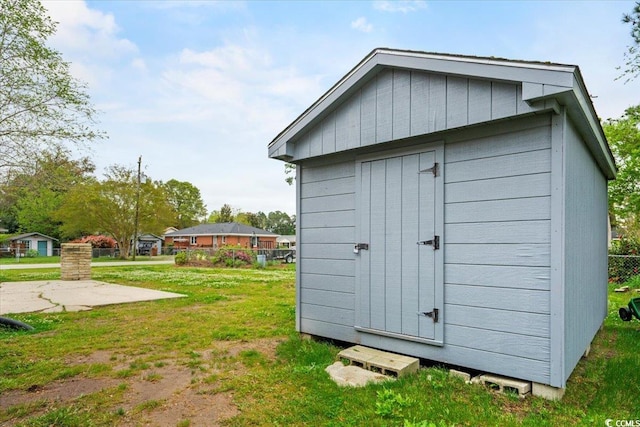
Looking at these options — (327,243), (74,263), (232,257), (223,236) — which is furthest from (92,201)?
(327,243)

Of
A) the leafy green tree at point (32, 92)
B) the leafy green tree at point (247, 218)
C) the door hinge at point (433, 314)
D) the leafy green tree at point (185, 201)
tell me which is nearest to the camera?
the door hinge at point (433, 314)

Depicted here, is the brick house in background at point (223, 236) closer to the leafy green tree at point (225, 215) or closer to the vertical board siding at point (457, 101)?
the leafy green tree at point (225, 215)

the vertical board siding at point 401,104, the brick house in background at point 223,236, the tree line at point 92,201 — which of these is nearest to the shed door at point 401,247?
the vertical board siding at point 401,104

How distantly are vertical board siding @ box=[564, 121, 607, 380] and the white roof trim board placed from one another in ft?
0.53

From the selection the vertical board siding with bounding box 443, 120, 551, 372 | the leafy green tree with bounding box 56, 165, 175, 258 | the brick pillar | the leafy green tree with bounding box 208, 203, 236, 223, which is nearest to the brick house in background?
the leafy green tree with bounding box 56, 165, 175, 258

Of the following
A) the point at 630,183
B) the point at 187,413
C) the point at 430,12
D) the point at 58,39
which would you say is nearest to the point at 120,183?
the point at 58,39

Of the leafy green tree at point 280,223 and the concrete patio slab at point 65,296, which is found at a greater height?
the leafy green tree at point 280,223

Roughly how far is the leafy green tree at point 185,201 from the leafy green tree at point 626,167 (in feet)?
158

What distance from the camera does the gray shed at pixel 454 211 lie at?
261 cm

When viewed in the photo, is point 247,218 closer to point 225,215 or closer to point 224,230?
point 225,215

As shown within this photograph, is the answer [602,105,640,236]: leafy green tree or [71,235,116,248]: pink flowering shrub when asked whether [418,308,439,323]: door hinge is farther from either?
[71,235,116,248]: pink flowering shrub

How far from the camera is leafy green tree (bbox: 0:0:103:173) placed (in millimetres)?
7246

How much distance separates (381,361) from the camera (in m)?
3.15

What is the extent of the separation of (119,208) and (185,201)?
26914 millimetres
